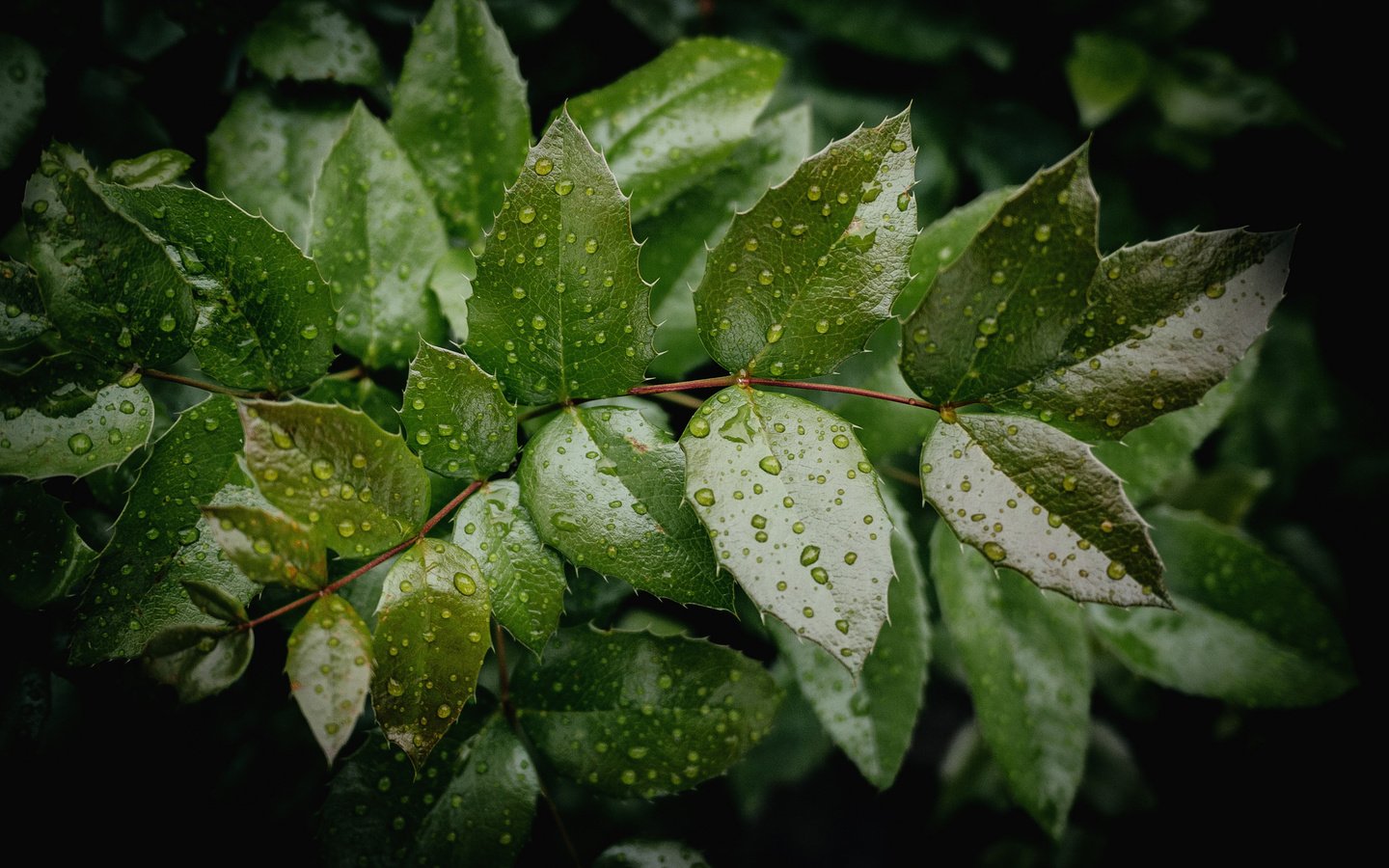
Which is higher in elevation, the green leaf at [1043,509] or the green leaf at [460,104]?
the green leaf at [460,104]

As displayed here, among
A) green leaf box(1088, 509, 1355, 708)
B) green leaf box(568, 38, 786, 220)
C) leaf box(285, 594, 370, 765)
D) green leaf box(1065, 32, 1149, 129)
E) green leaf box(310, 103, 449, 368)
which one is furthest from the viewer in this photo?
green leaf box(1065, 32, 1149, 129)

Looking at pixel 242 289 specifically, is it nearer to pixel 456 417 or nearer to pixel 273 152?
pixel 456 417

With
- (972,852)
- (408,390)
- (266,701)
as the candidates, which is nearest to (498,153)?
(408,390)

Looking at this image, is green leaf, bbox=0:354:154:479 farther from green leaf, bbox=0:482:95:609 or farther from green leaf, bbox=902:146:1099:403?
green leaf, bbox=902:146:1099:403

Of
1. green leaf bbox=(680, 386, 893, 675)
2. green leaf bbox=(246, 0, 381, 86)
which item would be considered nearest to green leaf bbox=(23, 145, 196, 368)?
green leaf bbox=(246, 0, 381, 86)

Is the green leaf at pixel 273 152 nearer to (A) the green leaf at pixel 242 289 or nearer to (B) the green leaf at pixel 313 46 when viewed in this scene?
(B) the green leaf at pixel 313 46

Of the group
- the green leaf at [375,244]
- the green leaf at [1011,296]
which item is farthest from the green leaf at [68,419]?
the green leaf at [1011,296]
